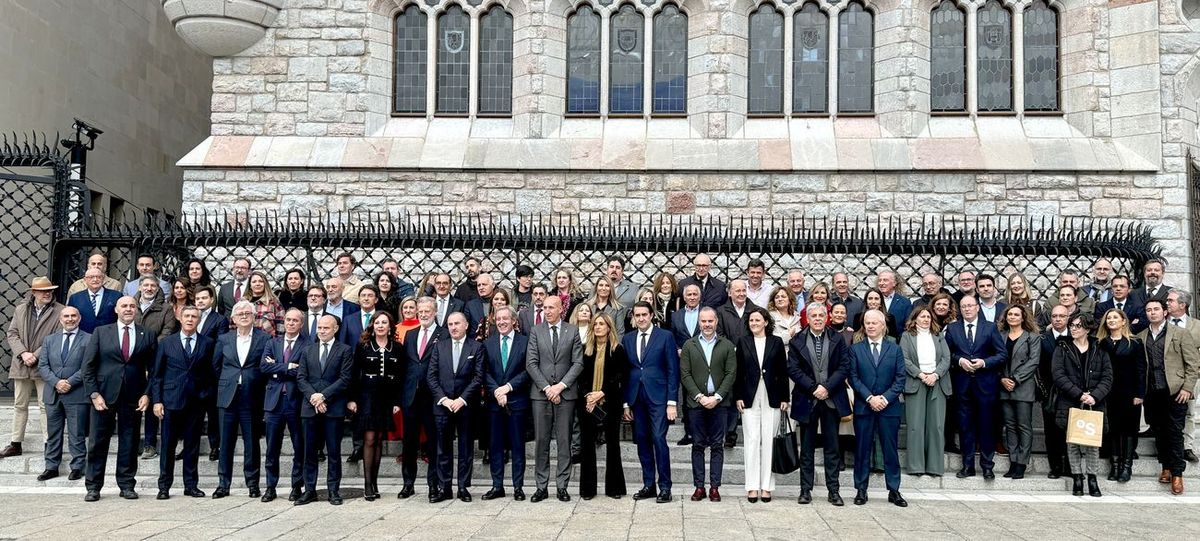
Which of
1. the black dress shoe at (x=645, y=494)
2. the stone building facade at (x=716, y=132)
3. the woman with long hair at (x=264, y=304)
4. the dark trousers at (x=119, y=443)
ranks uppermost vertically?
the stone building facade at (x=716, y=132)

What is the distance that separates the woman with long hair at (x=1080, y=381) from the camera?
7.91 m

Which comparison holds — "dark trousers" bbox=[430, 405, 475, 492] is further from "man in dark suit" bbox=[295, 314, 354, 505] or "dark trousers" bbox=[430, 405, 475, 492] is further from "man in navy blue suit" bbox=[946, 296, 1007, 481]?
"man in navy blue suit" bbox=[946, 296, 1007, 481]

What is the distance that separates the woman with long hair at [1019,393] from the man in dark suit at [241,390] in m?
5.90

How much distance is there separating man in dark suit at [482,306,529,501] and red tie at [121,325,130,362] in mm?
2810

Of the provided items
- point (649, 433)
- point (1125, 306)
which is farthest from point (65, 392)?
point (1125, 306)

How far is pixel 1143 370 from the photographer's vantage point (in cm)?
803

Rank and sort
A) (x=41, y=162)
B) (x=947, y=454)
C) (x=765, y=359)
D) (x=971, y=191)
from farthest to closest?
1. (x=971, y=191)
2. (x=41, y=162)
3. (x=947, y=454)
4. (x=765, y=359)

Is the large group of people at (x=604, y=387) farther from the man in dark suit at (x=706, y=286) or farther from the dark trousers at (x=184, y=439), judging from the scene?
the man in dark suit at (x=706, y=286)

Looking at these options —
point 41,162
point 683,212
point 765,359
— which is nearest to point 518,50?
point 683,212

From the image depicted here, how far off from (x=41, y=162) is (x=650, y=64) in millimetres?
7721

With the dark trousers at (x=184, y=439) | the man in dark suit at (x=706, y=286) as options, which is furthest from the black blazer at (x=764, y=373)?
the dark trousers at (x=184, y=439)

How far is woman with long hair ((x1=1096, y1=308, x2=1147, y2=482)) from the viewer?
804 centimetres

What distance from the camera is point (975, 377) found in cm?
818

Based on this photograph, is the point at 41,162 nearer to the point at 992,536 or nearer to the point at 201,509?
the point at 201,509
